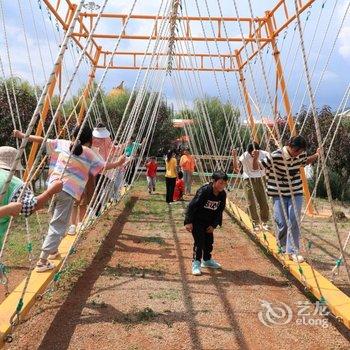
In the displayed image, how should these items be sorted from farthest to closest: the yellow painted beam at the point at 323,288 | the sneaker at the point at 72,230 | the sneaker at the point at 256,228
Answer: the sneaker at the point at 256,228 < the sneaker at the point at 72,230 < the yellow painted beam at the point at 323,288

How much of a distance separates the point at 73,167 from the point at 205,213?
129 cm

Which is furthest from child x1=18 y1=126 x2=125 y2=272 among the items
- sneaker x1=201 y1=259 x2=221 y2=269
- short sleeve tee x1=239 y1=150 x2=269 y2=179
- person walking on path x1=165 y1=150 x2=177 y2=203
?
person walking on path x1=165 y1=150 x2=177 y2=203

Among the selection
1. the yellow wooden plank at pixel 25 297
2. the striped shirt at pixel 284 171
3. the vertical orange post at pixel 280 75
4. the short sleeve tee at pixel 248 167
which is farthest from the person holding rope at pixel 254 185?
the yellow wooden plank at pixel 25 297

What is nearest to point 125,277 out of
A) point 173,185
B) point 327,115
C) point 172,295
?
point 172,295

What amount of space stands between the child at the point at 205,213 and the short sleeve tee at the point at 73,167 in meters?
0.92

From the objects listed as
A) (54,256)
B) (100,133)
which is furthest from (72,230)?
(100,133)

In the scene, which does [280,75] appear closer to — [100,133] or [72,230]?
[100,133]

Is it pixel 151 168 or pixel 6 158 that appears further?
pixel 151 168

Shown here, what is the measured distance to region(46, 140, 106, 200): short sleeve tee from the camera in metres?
3.61

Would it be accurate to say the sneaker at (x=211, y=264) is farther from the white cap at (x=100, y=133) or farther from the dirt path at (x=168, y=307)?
the white cap at (x=100, y=133)

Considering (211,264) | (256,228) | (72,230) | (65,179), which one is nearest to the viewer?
(65,179)

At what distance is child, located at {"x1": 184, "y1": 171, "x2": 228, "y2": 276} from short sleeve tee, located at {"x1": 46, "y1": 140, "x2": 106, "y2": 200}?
924 mm

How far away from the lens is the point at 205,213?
4.16 meters

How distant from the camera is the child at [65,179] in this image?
3.50 m
